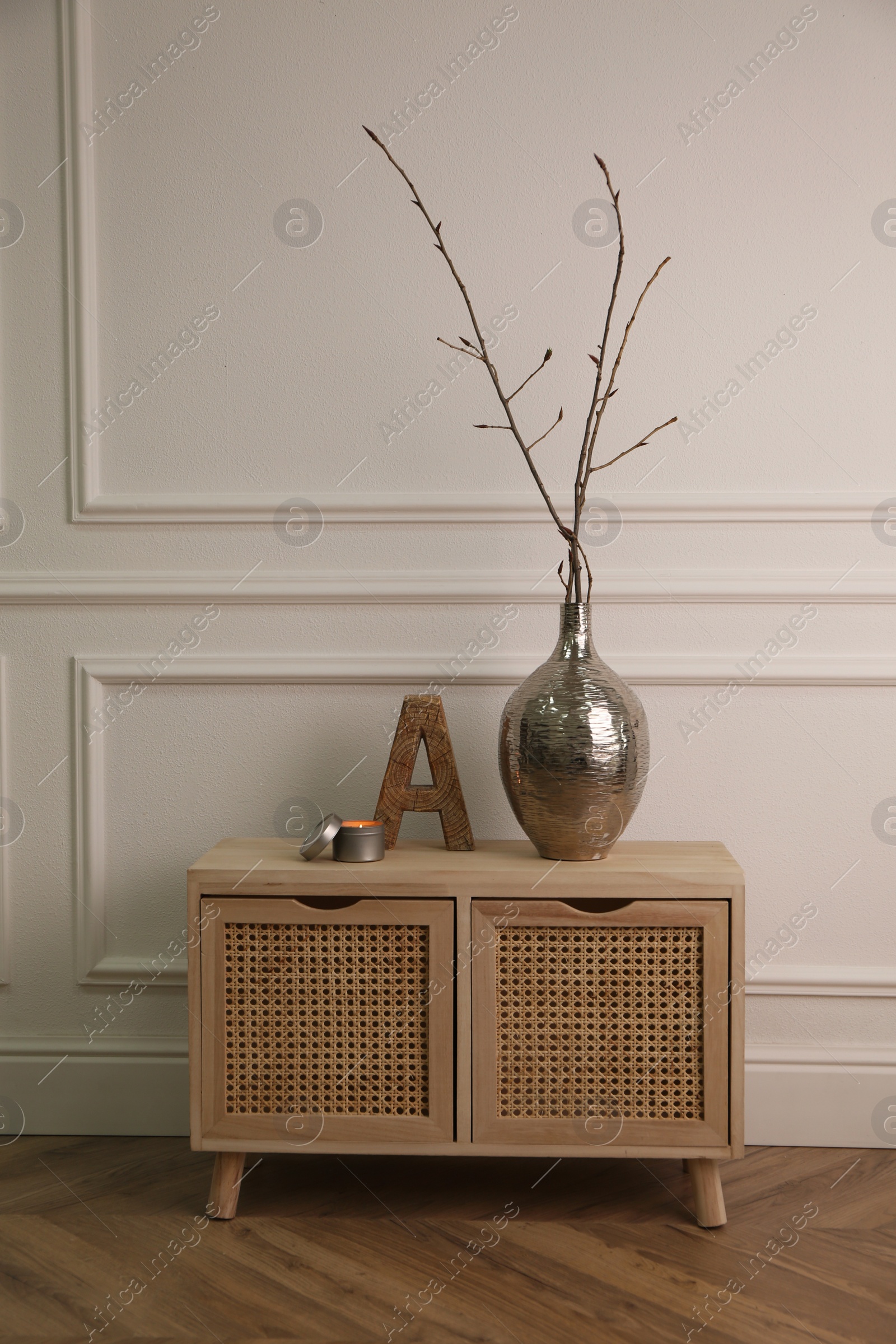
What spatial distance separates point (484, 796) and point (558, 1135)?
597mm

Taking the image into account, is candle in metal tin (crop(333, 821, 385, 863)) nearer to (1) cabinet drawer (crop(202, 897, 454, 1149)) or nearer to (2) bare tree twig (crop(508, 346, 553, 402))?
(1) cabinet drawer (crop(202, 897, 454, 1149))

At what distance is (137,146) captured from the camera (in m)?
1.84

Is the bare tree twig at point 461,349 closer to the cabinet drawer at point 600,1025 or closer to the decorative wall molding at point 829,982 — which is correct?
the cabinet drawer at point 600,1025

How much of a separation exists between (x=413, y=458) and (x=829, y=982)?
1251 millimetres

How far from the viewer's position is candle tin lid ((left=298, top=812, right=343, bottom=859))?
4.95 ft

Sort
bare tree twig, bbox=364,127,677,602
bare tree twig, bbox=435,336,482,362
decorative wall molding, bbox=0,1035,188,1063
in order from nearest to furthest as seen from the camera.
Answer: bare tree twig, bbox=364,127,677,602 < bare tree twig, bbox=435,336,482,362 < decorative wall molding, bbox=0,1035,188,1063

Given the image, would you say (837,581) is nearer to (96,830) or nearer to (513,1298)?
(513,1298)

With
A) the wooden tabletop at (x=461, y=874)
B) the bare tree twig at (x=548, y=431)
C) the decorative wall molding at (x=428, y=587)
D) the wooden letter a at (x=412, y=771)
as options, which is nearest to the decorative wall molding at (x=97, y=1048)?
the wooden tabletop at (x=461, y=874)

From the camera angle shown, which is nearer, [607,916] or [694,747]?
[607,916]

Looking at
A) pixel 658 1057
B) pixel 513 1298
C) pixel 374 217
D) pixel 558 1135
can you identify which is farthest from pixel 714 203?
pixel 513 1298

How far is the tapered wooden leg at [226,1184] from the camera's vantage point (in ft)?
4.97

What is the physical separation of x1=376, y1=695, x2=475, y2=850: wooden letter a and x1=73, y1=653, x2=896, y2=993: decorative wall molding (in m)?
0.19

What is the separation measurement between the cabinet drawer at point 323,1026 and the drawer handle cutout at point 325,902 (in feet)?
0.04

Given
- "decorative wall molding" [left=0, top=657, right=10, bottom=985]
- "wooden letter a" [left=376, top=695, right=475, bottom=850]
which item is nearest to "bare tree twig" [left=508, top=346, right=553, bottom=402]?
"wooden letter a" [left=376, top=695, right=475, bottom=850]
